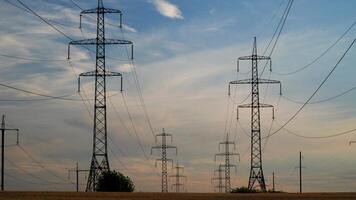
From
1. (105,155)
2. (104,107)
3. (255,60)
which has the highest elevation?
(255,60)

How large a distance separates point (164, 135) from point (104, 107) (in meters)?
51.1

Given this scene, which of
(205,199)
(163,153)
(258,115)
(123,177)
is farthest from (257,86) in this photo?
(205,199)

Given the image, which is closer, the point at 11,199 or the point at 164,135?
the point at 11,199

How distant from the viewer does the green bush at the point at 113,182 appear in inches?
3693

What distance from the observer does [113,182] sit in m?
96.0

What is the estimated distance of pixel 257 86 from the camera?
336 ft

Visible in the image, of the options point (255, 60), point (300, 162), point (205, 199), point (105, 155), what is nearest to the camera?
point (205, 199)

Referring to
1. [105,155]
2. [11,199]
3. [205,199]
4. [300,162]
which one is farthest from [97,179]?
[300,162]

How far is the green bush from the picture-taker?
9381cm

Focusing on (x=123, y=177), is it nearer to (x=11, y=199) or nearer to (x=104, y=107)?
(x=104, y=107)

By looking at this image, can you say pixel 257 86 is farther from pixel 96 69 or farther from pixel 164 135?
pixel 164 135

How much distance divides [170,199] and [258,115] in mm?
49000

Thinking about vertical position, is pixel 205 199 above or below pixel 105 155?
below

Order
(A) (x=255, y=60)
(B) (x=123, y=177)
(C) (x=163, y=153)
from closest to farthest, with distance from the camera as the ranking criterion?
1. (B) (x=123, y=177)
2. (A) (x=255, y=60)
3. (C) (x=163, y=153)
